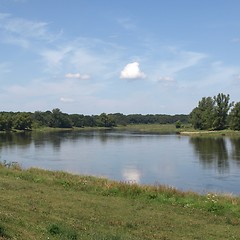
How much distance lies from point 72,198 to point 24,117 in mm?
114348

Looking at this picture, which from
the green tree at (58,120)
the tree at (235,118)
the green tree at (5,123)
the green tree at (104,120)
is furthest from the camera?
the green tree at (104,120)

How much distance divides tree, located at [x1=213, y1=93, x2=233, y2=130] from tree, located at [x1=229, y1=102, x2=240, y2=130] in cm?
447

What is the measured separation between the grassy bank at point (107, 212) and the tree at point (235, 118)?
85859 mm

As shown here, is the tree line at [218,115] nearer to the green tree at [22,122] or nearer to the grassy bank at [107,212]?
the green tree at [22,122]

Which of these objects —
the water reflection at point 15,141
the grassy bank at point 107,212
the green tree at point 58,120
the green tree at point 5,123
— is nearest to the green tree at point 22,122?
the green tree at point 5,123

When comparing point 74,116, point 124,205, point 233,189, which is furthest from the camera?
point 74,116

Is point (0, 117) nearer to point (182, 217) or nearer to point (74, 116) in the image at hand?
point (74, 116)

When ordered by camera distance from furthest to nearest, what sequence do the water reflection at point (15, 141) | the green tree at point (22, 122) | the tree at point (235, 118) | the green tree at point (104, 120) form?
the green tree at point (104, 120) < the green tree at point (22, 122) < the tree at point (235, 118) < the water reflection at point (15, 141)

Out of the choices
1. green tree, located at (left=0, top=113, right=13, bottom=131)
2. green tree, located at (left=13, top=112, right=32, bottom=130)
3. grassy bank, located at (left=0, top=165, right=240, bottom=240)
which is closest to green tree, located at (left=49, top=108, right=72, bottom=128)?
green tree, located at (left=13, top=112, right=32, bottom=130)

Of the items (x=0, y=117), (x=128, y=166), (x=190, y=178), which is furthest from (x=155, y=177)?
(x=0, y=117)

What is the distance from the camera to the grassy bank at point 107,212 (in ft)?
29.0

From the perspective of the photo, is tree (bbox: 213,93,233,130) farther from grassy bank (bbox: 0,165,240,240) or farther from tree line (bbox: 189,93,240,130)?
grassy bank (bbox: 0,165,240,240)

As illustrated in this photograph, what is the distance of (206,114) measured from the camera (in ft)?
357

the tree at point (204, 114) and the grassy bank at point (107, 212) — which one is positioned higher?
the tree at point (204, 114)
